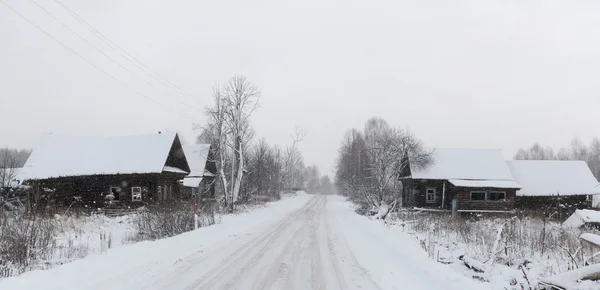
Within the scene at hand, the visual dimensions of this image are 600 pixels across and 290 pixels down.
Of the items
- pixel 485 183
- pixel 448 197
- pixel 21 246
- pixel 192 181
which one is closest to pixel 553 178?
pixel 485 183

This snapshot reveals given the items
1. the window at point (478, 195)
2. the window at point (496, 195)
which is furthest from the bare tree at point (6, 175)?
the window at point (496, 195)

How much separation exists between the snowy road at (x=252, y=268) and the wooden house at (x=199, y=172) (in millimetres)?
30266

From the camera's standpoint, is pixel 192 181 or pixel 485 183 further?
pixel 192 181

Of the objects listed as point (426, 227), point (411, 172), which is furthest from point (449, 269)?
point (411, 172)

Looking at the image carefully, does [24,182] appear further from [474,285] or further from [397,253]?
[474,285]

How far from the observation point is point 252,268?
964cm

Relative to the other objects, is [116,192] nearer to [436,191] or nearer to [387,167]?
[387,167]

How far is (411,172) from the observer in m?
38.5

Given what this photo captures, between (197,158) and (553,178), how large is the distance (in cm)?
3872

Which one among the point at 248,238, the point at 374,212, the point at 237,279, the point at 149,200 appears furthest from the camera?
the point at 149,200

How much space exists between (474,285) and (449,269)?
1.61 metres

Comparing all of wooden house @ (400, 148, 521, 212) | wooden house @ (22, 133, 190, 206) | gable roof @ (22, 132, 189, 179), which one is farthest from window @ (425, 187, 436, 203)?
gable roof @ (22, 132, 189, 179)

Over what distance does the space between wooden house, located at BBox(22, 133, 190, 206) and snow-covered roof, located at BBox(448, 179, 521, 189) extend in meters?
26.1

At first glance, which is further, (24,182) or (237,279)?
(24,182)
